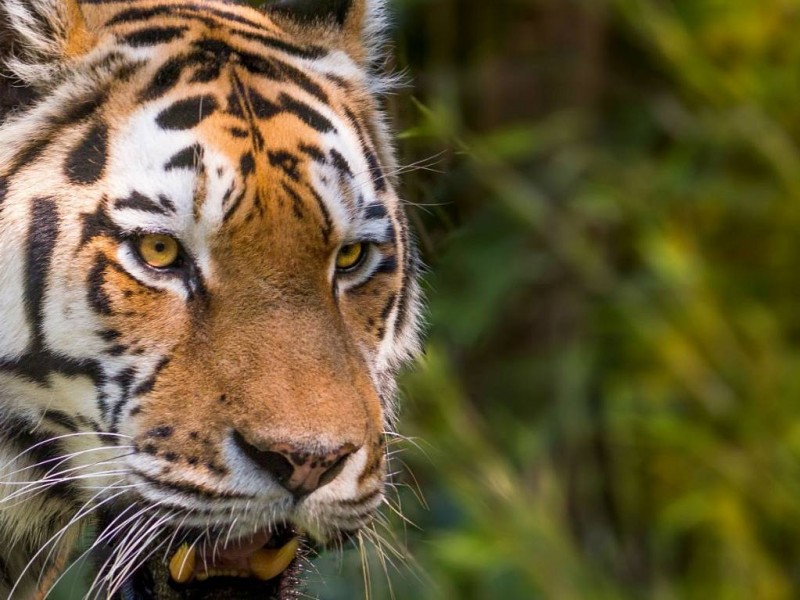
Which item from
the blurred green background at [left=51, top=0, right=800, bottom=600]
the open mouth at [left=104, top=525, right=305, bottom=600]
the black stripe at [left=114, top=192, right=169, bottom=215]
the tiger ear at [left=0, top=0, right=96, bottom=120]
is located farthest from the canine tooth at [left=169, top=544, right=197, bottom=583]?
the blurred green background at [left=51, top=0, right=800, bottom=600]

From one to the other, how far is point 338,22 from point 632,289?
2.24 m

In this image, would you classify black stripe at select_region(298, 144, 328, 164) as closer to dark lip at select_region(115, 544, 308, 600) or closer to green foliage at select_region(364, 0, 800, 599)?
dark lip at select_region(115, 544, 308, 600)

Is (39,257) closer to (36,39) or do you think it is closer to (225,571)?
(36,39)

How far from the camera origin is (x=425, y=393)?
218 centimetres

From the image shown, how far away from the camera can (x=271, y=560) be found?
3.37 ft

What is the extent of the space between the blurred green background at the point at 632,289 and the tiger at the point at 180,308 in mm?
1563

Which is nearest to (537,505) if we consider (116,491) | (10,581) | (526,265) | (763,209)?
(526,265)

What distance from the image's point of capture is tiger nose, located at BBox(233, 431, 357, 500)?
0.96 meters

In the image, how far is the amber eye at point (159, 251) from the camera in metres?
1.03

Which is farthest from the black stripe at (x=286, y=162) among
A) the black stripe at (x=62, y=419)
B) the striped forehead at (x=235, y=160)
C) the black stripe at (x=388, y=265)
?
the black stripe at (x=62, y=419)

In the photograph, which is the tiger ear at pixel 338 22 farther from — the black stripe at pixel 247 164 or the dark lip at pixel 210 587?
the dark lip at pixel 210 587

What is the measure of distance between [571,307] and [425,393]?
1.54 meters

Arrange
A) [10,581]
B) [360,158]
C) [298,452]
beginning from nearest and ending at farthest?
[298,452] < [360,158] < [10,581]

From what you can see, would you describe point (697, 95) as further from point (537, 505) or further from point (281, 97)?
point (281, 97)
